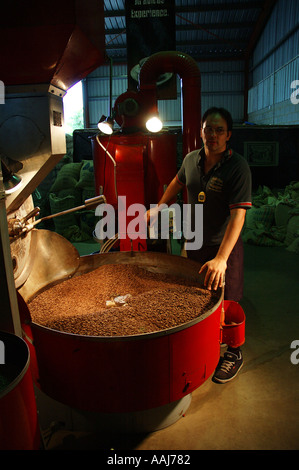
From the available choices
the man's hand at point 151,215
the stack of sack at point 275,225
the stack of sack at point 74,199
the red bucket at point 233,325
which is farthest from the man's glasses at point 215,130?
the stack of sack at point 74,199

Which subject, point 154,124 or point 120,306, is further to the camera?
point 154,124

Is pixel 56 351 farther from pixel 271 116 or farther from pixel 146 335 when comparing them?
pixel 271 116

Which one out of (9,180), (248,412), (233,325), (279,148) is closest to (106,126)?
(9,180)

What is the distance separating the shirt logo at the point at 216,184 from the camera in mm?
2043

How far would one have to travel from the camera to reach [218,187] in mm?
2053

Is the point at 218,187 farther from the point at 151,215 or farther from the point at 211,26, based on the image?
the point at 211,26

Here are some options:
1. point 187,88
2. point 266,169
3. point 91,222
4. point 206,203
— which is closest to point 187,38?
point 266,169

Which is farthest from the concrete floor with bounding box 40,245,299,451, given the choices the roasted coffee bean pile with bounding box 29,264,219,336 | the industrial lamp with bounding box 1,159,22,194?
the industrial lamp with bounding box 1,159,22,194

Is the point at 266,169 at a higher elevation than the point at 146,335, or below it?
higher

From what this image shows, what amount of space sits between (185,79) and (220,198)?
1662mm

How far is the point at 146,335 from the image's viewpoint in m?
1.32

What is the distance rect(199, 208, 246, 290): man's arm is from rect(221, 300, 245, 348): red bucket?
0.44m

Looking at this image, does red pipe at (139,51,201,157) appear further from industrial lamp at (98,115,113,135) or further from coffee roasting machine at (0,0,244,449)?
coffee roasting machine at (0,0,244,449)

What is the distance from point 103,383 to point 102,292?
2.00 ft
